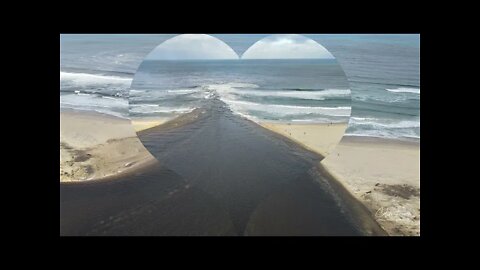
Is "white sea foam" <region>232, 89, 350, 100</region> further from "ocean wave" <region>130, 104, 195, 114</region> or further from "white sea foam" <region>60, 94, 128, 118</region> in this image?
"white sea foam" <region>60, 94, 128, 118</region>

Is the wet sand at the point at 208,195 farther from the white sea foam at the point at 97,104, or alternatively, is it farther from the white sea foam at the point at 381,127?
the white sea foam at the point at 381,127

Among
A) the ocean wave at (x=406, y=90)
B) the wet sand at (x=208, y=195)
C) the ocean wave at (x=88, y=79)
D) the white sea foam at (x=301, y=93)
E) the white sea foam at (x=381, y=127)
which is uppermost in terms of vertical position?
the ocean wave at (x=88, y=79)

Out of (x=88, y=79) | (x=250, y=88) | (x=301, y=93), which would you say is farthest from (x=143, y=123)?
(x=301, y=93)

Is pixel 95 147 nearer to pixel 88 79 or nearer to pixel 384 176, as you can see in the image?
pixel 88 79

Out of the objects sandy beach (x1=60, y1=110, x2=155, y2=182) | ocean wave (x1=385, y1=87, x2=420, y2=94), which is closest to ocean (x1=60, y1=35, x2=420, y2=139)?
ocean wave (x1=385, y1=87, x2=420, y2=94)

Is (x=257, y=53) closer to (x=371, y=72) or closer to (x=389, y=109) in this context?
(x=371, y=72)

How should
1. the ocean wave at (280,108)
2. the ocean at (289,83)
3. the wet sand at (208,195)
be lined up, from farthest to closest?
the ocean wave at (280,108)
the ocean at (289,83)
the wet sand at (208,195)

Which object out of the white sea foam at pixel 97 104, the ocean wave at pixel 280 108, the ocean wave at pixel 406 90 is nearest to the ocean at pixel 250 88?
the ocean wave at pixel 280 108
